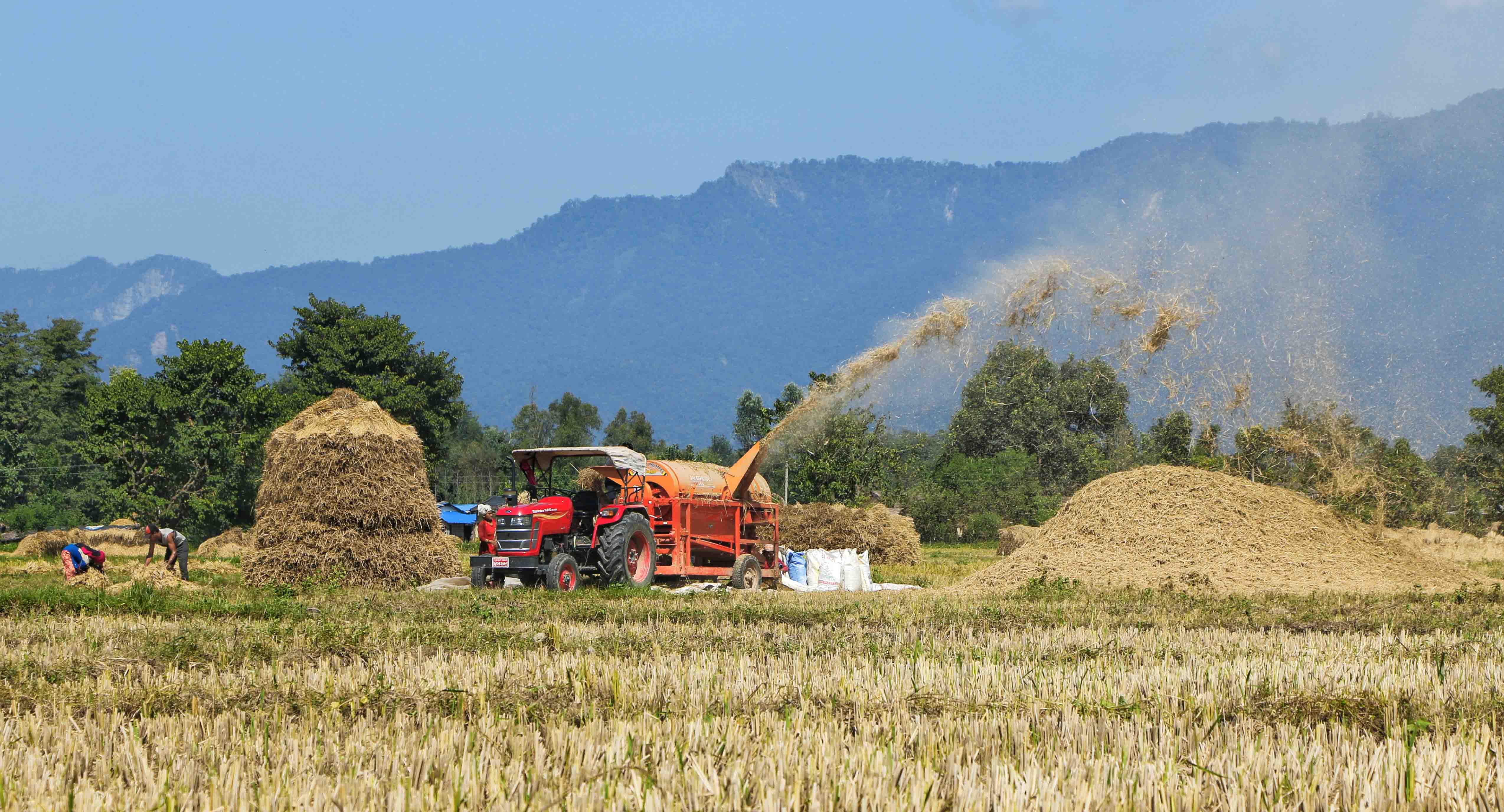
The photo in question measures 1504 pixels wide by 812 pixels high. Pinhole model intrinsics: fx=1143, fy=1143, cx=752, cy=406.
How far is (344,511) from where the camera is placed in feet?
61.6

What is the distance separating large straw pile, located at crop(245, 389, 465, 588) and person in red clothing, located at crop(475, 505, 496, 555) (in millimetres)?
1795

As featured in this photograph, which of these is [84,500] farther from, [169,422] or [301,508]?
[301,508]

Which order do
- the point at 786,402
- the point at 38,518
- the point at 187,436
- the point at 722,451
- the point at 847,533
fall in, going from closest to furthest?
1. the point at 847,533
2. the point at 786,402
3. the point at 187,436
4. the point at 38,518
5. the point at 722,451

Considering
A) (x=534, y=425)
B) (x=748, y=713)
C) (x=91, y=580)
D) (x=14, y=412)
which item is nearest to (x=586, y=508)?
(x=91, y=580)

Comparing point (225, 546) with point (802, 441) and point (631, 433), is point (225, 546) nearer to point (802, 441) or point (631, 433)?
point (802, 441)

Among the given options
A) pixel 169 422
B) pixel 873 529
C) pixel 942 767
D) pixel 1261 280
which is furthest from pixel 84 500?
pixel 942 767

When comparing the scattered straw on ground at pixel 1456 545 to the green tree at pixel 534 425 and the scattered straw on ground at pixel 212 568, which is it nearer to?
the scattered straw on ground at pixel 212 568

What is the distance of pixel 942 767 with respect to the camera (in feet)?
14.6

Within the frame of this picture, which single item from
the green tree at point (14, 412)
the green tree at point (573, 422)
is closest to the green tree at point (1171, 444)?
the green tree at point (14, 412)

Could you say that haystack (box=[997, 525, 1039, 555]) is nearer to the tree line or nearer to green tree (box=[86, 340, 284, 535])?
the tree line

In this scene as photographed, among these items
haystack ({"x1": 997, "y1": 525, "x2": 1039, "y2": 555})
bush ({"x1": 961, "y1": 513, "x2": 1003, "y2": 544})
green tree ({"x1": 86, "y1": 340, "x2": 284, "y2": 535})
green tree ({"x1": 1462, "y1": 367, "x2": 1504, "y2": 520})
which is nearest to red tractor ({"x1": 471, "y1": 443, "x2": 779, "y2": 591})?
haystack ({"x1": 997, "y1": 525, "x2": 1039, "y2": 555})

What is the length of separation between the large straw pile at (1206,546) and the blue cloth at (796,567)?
380 cm

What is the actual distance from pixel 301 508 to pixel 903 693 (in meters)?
14.9

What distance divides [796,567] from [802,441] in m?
2.41
